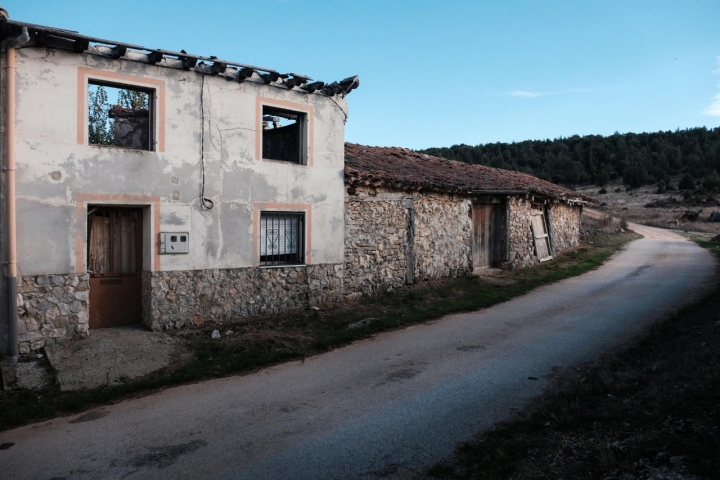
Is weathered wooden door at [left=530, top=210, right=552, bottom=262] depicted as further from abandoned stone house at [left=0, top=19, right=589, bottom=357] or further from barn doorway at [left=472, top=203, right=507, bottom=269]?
abandoned stone house at [left=0, top=19, right=589, bottom=357]

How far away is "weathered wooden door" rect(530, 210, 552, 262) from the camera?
59.3 ft

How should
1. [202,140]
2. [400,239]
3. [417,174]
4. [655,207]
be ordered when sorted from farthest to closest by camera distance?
[655,207] → [417,174] → [400,239] → [202,140]

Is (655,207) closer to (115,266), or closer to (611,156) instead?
(611,156)

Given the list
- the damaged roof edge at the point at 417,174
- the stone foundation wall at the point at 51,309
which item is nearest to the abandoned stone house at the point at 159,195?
the stone foundation wall at the point at 51,309

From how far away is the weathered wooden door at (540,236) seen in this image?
18062 mm

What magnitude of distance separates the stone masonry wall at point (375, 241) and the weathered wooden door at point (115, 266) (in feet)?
15.1

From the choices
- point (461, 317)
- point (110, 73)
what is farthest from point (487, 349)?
point (110, 73)

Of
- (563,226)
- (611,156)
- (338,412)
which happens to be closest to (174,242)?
(338,412)

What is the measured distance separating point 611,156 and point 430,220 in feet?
160

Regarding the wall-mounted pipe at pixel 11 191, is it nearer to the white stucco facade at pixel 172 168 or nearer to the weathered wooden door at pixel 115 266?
the white stucco facade at pixel 172 168

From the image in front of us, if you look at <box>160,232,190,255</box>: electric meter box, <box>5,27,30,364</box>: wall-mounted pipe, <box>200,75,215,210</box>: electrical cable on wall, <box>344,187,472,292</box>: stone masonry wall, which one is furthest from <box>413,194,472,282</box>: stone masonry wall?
<box>5,27,30,364</box>: wall-mounted pipe

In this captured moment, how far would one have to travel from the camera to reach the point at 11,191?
299 inches

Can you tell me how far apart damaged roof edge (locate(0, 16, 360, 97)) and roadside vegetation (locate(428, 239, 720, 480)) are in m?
7.70

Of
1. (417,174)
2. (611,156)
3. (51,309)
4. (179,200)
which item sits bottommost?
(51,309)
